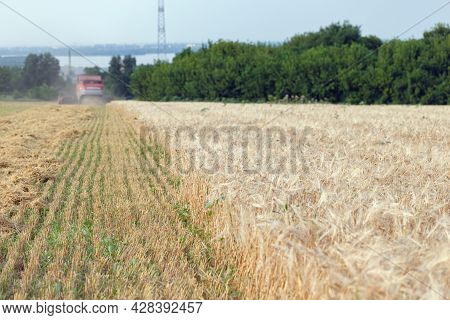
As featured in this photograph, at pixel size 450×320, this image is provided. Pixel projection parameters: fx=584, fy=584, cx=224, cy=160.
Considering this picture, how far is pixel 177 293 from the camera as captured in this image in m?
4.88

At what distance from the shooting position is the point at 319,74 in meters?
48.1

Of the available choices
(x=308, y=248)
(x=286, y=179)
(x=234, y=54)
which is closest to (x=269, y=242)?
(x=308, y=248)

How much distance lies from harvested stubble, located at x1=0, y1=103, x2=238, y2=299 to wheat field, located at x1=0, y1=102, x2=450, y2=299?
0.02 metres

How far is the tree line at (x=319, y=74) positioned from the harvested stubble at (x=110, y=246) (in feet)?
100

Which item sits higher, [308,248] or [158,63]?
[158,63]

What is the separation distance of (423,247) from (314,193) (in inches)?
77.4

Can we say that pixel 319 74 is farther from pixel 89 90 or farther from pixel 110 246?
pixel 110 246

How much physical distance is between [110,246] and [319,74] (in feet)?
143

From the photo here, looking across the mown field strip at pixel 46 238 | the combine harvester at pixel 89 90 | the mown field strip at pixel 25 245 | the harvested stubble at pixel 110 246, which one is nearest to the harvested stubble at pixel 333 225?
the harvested stubble at pixel 110 246

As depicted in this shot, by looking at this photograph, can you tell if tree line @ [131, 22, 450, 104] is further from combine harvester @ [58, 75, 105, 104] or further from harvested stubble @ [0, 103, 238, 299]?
harvested stubble @ [0, 103, 238, 299]

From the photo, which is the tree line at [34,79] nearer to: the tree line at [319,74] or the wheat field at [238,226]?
the tree line at [319,74]

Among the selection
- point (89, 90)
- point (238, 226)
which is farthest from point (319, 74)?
point (238, 226)

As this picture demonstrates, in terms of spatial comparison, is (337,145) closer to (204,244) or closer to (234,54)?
(204,244)

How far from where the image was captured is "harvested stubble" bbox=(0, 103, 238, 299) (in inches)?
196
